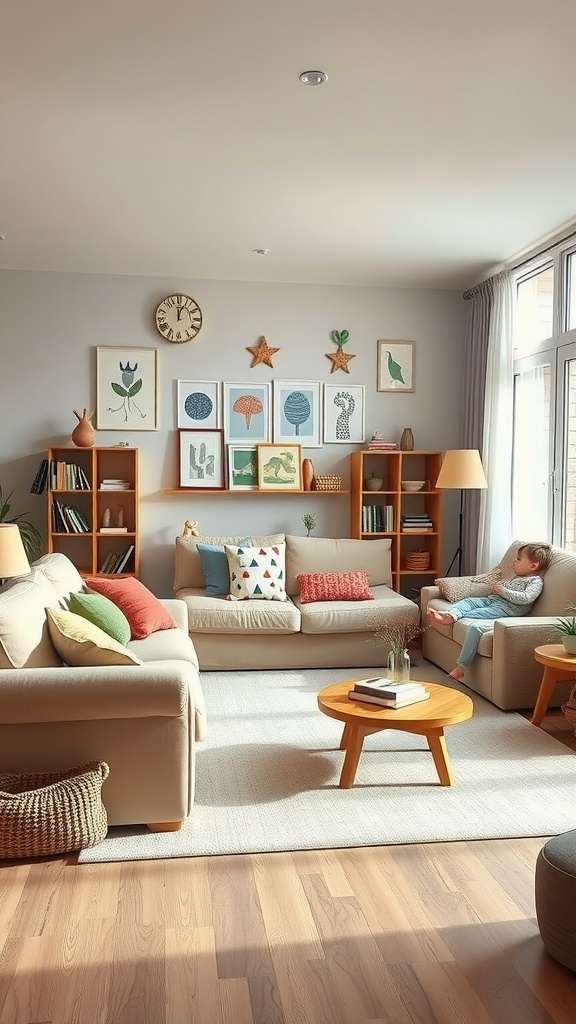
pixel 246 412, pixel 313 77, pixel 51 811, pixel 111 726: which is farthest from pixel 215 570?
pixel 313 77

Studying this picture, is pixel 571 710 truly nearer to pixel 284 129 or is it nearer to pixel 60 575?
pixel 60 575

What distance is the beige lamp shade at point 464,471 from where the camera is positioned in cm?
627

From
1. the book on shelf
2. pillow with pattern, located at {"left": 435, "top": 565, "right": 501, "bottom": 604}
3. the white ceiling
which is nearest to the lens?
the white ceiling

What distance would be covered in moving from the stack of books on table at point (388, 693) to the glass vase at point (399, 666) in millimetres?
86

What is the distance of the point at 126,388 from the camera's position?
682cm

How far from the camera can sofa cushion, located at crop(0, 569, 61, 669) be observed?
324 cm

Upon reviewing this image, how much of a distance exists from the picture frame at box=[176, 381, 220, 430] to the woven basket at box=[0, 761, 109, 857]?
13.5ft

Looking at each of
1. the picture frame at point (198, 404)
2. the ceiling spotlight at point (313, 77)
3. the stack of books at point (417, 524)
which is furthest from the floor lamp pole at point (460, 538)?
the ceiling spotlight at point (313, 77)

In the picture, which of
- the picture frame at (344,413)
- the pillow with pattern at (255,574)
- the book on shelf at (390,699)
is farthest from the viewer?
the picture frame at (344,413)

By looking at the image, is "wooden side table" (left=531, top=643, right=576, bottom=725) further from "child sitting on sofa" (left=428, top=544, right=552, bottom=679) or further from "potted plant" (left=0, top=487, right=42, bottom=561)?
"potted plant" (left=0, top=487, right=42, bottom=561)

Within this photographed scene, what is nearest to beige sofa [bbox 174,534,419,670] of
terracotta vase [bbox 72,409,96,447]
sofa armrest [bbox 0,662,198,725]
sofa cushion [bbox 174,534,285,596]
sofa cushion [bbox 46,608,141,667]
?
sofa cushion [bbox 174,534,285,596]

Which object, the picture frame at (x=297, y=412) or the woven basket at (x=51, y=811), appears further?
the picture frame at (x=297, y=412)

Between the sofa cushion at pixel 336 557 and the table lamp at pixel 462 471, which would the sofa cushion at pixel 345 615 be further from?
the table lamp at pixel 462 471

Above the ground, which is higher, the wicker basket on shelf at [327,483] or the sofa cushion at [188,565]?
the wicker basket on shelf at [327,483]
